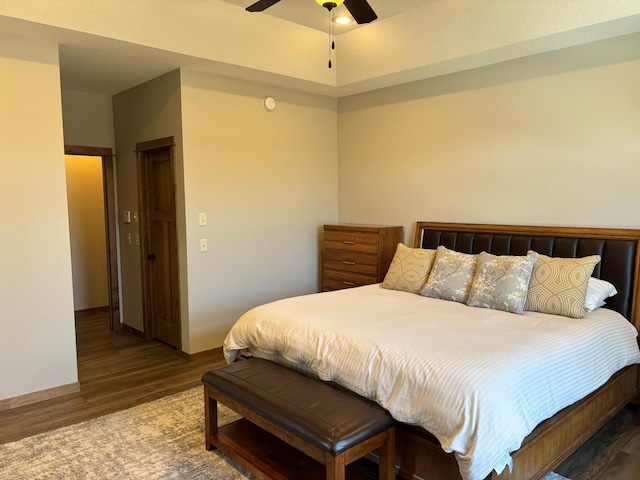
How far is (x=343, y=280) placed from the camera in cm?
475

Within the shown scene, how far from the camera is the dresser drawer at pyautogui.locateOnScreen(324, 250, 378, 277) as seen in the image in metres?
4.49

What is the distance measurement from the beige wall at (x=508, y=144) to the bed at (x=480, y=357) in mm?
320

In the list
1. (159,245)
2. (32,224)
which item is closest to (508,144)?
(159,245)

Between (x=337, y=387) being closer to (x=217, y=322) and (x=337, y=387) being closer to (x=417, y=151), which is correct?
(x=217, y=322)

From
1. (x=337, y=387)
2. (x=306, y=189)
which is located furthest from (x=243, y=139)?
(x=337, y=387)

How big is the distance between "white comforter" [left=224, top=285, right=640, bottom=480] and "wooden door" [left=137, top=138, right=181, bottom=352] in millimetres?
1691

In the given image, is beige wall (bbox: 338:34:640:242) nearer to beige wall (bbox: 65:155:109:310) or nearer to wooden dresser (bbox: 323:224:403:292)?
wooden dresser (bbox: 323:224:403:292)

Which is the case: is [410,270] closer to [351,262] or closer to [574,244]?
[351,262]

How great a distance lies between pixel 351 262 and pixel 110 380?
236cm

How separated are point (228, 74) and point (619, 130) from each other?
3.13 metres

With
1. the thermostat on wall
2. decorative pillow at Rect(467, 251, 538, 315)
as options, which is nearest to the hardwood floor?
decorative pillow at Rect(467, 251, 538, 315)

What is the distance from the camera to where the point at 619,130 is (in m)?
3.31

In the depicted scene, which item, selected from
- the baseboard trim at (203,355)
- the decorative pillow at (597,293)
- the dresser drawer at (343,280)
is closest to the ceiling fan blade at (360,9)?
the decorative pillow at (597,293)

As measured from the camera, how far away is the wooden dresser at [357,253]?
14.6ft
